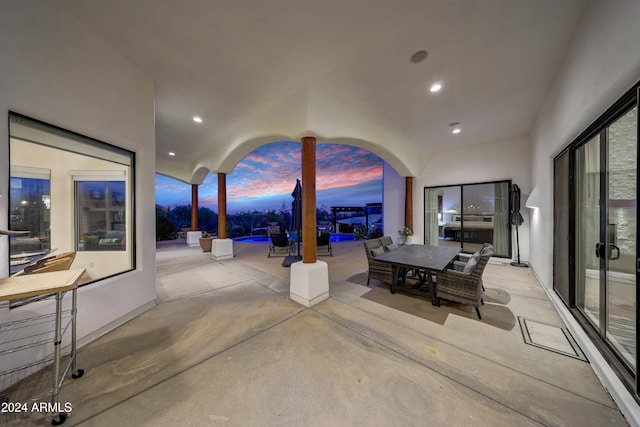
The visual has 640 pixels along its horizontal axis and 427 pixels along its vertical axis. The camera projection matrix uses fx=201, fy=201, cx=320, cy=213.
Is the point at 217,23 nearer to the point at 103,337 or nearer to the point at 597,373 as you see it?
the point at 103,337

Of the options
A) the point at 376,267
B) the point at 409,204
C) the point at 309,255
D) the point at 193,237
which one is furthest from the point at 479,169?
the point at 193,237

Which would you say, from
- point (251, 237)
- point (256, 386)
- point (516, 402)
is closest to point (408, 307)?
point (516, 402)

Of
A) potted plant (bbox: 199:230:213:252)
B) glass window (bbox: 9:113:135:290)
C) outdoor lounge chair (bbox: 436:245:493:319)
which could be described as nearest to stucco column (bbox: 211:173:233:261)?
potted plant (bbox: 199:230:213:252)

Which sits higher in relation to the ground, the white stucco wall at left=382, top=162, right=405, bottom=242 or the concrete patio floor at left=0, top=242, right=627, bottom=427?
the white stucco wall at left=382, top=162, right=405, bottom=242

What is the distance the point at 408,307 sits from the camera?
3029 mm

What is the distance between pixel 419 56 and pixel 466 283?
3.13m

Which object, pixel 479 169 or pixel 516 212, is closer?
pixel 516 212

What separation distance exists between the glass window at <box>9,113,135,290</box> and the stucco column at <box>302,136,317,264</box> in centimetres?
254

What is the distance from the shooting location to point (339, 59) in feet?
8.82

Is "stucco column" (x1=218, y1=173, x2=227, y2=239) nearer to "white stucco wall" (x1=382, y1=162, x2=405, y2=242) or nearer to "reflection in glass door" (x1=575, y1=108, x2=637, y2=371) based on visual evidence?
"white stucco wall" (x1=382, y1=162, x2=405, y2=242)

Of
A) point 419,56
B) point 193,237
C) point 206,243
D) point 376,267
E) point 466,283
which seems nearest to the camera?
point 419,56

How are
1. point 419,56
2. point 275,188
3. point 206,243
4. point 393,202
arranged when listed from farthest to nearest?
1. point 275,188
2. point 393,202
3. point 206,243
4. point 419,56

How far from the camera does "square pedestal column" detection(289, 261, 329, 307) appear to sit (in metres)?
3.09

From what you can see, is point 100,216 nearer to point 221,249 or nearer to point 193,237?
point 221,249
